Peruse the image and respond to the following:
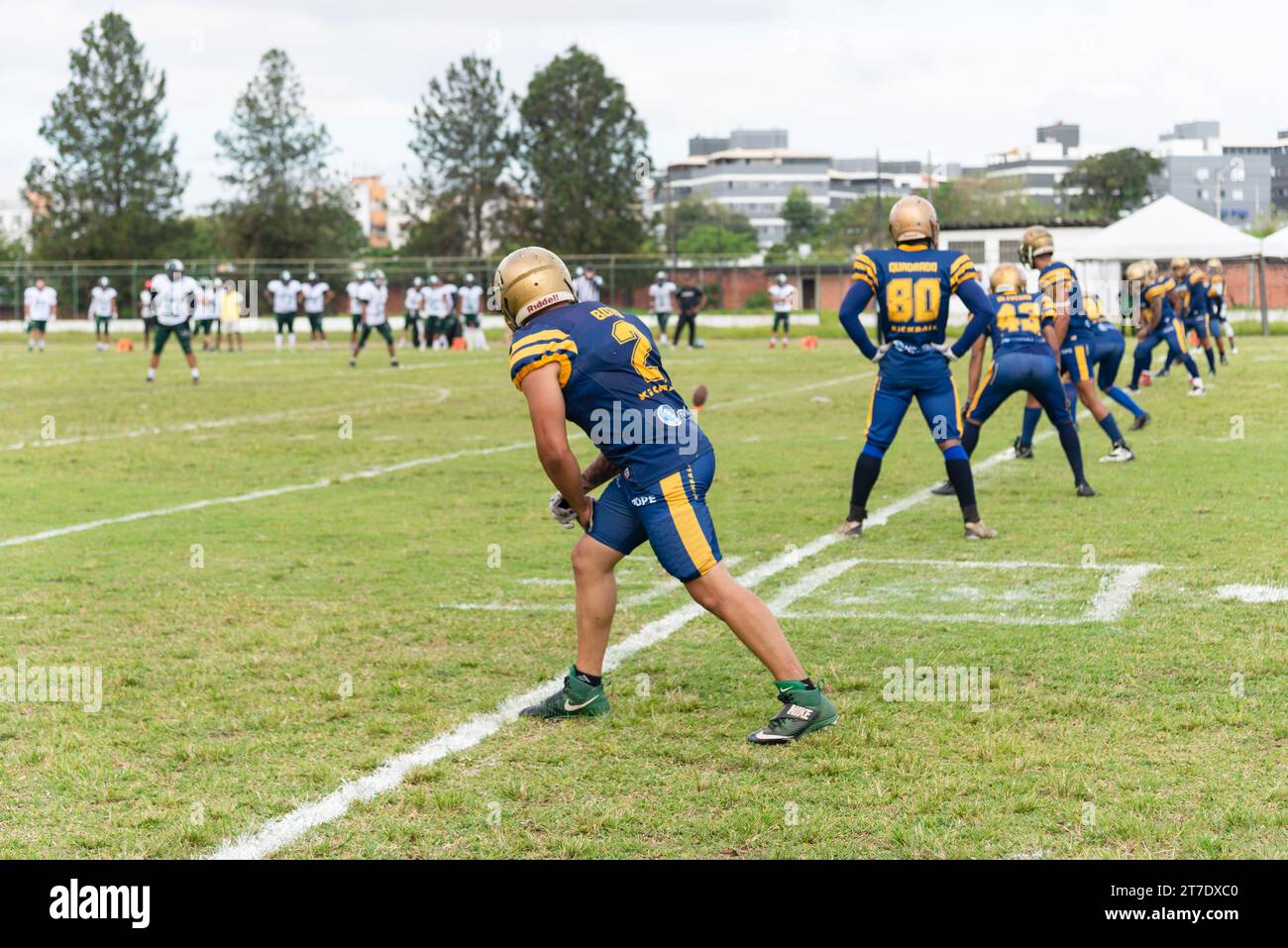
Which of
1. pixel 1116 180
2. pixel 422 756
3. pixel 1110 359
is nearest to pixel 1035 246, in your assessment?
pixel 1110 359

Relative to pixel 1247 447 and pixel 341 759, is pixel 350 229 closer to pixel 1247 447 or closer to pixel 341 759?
pixel 1247 447

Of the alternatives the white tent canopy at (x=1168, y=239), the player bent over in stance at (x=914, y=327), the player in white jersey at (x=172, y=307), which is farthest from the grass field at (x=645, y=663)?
the white tent canopy at (x=1168, y=239)

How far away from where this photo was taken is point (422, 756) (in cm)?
518

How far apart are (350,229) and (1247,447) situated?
3520 inches

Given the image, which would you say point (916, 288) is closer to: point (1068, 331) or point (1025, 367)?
point (1025, 367)

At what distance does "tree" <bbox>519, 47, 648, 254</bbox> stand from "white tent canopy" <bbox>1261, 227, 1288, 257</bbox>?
46781 mm

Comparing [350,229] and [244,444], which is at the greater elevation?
[350,229]

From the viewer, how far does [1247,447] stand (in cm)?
1407

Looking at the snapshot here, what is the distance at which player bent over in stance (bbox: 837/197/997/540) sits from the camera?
929 centimetres

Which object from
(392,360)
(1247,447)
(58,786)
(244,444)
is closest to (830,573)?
(58,786)

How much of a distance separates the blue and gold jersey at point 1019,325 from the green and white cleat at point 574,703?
6327 millimetres

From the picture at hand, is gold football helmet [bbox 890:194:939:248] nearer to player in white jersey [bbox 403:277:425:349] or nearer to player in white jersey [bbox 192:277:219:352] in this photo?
player in white jersey [bbox 192:277:219:352]

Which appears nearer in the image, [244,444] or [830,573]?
[830,573]
